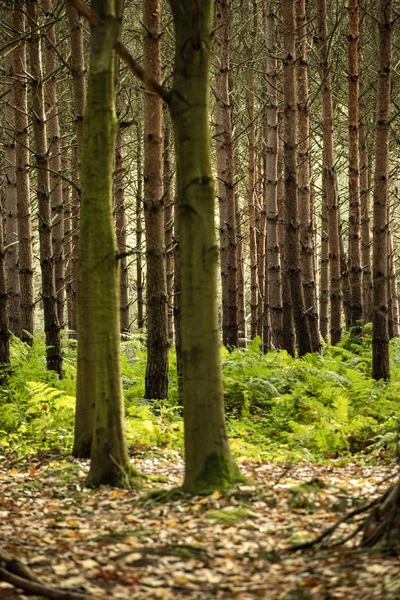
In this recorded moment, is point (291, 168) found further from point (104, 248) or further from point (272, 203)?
point (104, 248)

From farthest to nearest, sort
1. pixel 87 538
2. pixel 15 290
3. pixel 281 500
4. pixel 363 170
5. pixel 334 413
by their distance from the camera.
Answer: pixel 363 170, pixel 15 290, pixel 334 413, pixel 281 500, pixel 87 538

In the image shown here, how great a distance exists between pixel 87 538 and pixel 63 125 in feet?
57.3

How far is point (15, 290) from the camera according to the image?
15.2 meters

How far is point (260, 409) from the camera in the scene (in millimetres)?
10609

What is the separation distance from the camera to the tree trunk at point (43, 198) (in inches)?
437

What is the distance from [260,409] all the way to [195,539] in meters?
5.42

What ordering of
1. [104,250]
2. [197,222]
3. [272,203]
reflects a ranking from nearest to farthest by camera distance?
1. [197,222]
2. [104,250]
3. [272,203]

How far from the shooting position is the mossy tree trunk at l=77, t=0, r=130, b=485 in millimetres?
6574

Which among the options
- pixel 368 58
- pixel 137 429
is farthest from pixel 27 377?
pixel 368 58

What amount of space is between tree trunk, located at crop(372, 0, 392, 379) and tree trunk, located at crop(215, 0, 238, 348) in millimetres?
4049

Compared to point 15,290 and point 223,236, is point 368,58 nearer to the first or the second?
point 223,236

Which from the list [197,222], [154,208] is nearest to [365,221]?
[154,208]

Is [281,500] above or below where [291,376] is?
below

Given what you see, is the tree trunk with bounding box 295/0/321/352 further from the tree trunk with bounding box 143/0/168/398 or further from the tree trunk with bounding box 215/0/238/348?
the tree trunk with bounding box 143/0/168/398
